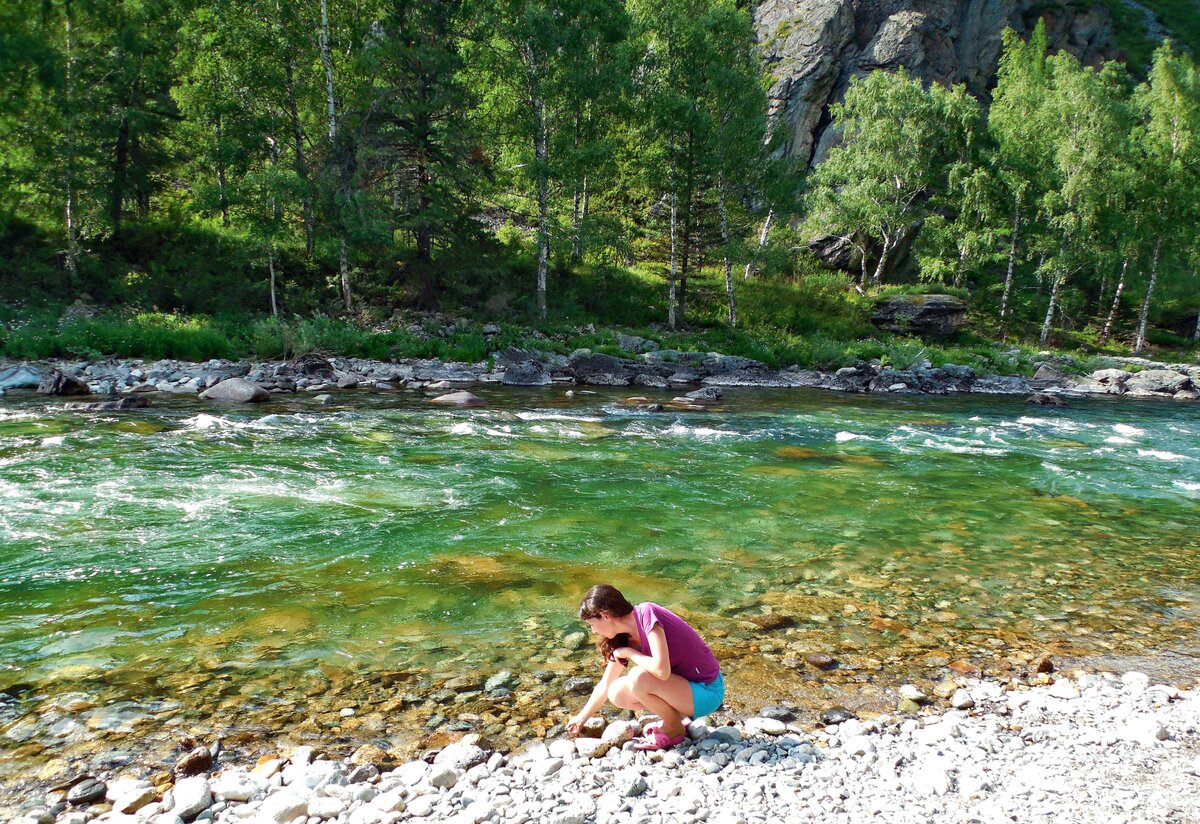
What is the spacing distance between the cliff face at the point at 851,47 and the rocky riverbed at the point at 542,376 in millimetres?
24701

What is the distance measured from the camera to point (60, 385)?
682 inches

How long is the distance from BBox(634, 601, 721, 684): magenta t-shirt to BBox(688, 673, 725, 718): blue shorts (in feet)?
0.11

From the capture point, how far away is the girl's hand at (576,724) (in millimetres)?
4531

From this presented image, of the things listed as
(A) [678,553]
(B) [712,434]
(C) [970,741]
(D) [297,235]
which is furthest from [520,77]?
(C) [970,741]

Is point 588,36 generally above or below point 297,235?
above

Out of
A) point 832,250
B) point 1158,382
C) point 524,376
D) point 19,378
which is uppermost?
point 832,250

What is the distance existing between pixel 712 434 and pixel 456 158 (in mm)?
18305

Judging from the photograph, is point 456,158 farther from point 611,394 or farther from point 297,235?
point 611,394

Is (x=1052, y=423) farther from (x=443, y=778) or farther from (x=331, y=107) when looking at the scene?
(x=331, y=107)

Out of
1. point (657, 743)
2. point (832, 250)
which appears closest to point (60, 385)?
point (657, 743)

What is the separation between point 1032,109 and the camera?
43.6 m

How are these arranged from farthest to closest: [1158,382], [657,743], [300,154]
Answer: [1158,382]
[300,154]
[657,743]

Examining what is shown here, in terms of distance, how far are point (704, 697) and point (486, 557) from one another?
12.5 ft

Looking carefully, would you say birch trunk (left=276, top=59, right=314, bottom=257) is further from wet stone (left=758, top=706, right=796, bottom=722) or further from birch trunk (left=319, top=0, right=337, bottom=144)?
wet stone (left=758, top=706, right=796, bottom=722)
